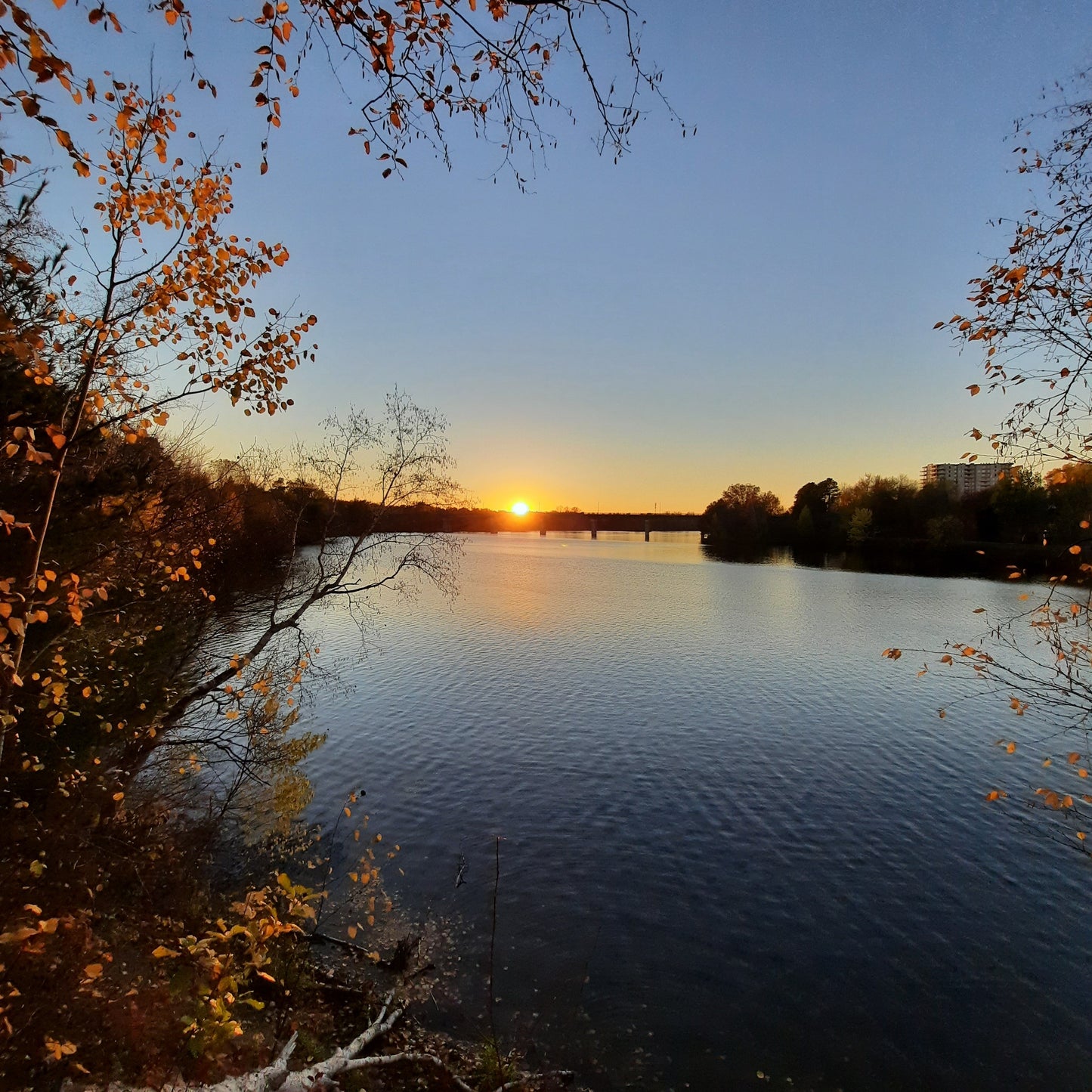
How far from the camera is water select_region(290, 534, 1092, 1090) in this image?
1066cm

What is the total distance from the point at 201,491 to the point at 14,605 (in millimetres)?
16674

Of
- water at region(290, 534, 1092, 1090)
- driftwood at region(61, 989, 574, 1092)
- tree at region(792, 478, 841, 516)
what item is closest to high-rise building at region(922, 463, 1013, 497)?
tree at region(792, 478, 841, 516)

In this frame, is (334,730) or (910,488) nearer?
(334,730)

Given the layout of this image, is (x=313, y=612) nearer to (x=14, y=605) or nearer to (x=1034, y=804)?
(x=1034, y=804)

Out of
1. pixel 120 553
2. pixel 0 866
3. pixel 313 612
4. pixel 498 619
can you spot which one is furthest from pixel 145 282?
pixel 313 612

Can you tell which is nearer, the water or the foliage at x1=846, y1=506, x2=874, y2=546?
the water

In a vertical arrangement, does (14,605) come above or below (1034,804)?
above

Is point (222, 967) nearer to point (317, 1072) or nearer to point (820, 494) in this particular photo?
point (317, 1072)

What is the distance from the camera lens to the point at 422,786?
19.6 metres

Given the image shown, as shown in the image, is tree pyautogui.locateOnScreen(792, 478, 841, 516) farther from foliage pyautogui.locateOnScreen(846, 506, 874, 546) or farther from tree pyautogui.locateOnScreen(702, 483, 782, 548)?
foliage pyautogui.locateOnScreen(846, 506, 874, 546)

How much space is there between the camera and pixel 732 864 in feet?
51.7

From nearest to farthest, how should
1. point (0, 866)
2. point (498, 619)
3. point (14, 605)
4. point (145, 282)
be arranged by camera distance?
point (14, 605) → point (145, 282) → point (0, 866) → point (498, 619)

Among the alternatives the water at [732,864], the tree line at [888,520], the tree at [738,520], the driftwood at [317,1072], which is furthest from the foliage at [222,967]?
the tree at [738,520]

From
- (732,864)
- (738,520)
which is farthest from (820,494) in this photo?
(732,864)
